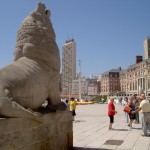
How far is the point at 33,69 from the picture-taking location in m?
6.18

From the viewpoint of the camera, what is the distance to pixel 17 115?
5.11 meters

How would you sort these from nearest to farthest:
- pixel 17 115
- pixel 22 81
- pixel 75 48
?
pixel 17 115 < pixel 22 81 < pixel 75 48

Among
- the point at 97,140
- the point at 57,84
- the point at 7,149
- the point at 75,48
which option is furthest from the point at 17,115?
the point at 75,48

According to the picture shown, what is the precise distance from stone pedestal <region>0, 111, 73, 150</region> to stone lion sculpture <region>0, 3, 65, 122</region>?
0.70 feet

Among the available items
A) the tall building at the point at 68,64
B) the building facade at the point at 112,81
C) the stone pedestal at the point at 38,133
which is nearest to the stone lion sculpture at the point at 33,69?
the stone pedestal at the point at 38,133

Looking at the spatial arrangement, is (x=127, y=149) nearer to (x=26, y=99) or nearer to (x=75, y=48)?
(x=26, y=99)

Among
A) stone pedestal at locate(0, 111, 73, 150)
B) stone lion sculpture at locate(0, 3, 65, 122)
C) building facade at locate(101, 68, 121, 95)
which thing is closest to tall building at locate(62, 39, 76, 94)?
building facade at locate(101, 68, 121, 95)

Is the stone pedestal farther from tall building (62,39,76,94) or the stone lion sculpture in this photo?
tall building (62,39,76,94)

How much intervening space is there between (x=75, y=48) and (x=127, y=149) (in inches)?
3432

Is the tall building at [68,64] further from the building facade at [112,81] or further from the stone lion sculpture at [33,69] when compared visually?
the stone lion sculpture at [33,69]

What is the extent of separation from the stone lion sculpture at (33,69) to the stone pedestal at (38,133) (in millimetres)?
214

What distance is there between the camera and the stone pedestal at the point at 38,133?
4812 millimetres

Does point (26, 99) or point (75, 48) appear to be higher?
point (75, 48)

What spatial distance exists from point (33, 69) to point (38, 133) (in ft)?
4.24
